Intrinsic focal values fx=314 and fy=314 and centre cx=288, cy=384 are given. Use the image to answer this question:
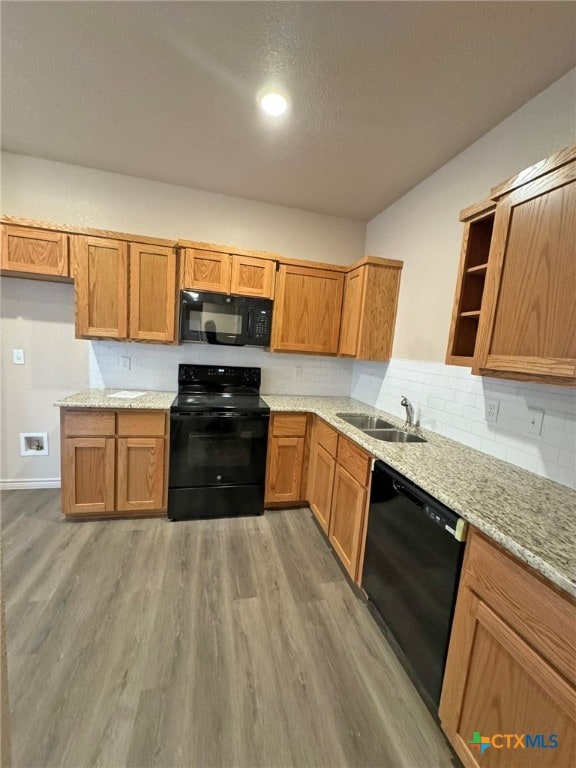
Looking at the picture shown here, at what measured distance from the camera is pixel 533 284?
4.10 ft

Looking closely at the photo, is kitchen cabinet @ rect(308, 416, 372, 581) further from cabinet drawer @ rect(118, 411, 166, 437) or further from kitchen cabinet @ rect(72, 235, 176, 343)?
kitchen cabinet @ rect(72, 235, 176, 343)

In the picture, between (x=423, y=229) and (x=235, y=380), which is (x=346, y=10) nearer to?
(x=423, y=229)

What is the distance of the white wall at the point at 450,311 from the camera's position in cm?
143

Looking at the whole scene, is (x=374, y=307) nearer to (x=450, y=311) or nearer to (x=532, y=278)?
(x=450, y=311)

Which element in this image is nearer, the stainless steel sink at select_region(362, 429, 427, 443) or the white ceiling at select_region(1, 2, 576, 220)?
the white ceiling at select_region(1, 2, 576, 220)

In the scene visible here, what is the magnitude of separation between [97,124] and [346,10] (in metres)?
1.64

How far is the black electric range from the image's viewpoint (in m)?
2.39

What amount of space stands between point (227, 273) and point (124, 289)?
2.63 ft

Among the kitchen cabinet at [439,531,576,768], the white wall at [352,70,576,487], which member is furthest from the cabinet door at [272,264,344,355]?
the kitchen cabinet at [439,531,576,768]

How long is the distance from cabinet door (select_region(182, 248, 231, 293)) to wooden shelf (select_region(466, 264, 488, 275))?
174 cm

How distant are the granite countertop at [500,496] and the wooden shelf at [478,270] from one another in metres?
0.95

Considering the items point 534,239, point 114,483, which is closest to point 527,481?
point 534,239

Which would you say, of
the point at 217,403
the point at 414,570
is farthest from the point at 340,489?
the point at 217,403

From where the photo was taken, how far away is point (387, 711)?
1.29 meters
